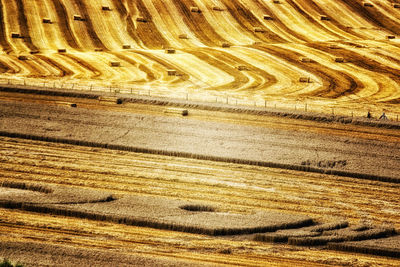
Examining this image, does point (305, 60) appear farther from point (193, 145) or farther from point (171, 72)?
point (193, 145)

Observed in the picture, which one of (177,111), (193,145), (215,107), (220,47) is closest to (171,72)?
(220,47)

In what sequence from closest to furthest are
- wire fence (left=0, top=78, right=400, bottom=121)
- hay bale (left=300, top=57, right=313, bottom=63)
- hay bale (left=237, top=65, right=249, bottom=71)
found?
wire fence (left=0, top=78, right=400, bottom=121) → hay bale (left=237, top=65, right=249, bottom=71) → hay bale (left=300, top=57, right=313, bottom=63)

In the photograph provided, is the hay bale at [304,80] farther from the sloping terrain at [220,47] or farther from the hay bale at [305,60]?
the hay bale at [305,60]

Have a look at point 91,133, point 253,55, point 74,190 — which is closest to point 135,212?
point 74,190

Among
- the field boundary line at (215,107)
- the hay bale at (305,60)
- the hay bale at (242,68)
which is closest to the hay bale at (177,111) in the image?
the field boundary line at (215,107)

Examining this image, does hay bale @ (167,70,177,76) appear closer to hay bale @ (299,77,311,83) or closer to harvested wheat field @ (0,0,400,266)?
harvested wheat field @ (0,0,400,266)

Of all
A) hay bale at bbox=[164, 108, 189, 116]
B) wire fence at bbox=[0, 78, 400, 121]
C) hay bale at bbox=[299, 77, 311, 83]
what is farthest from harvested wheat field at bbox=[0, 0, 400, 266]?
hay bale at bbox=[299, 77, 311, 83]
